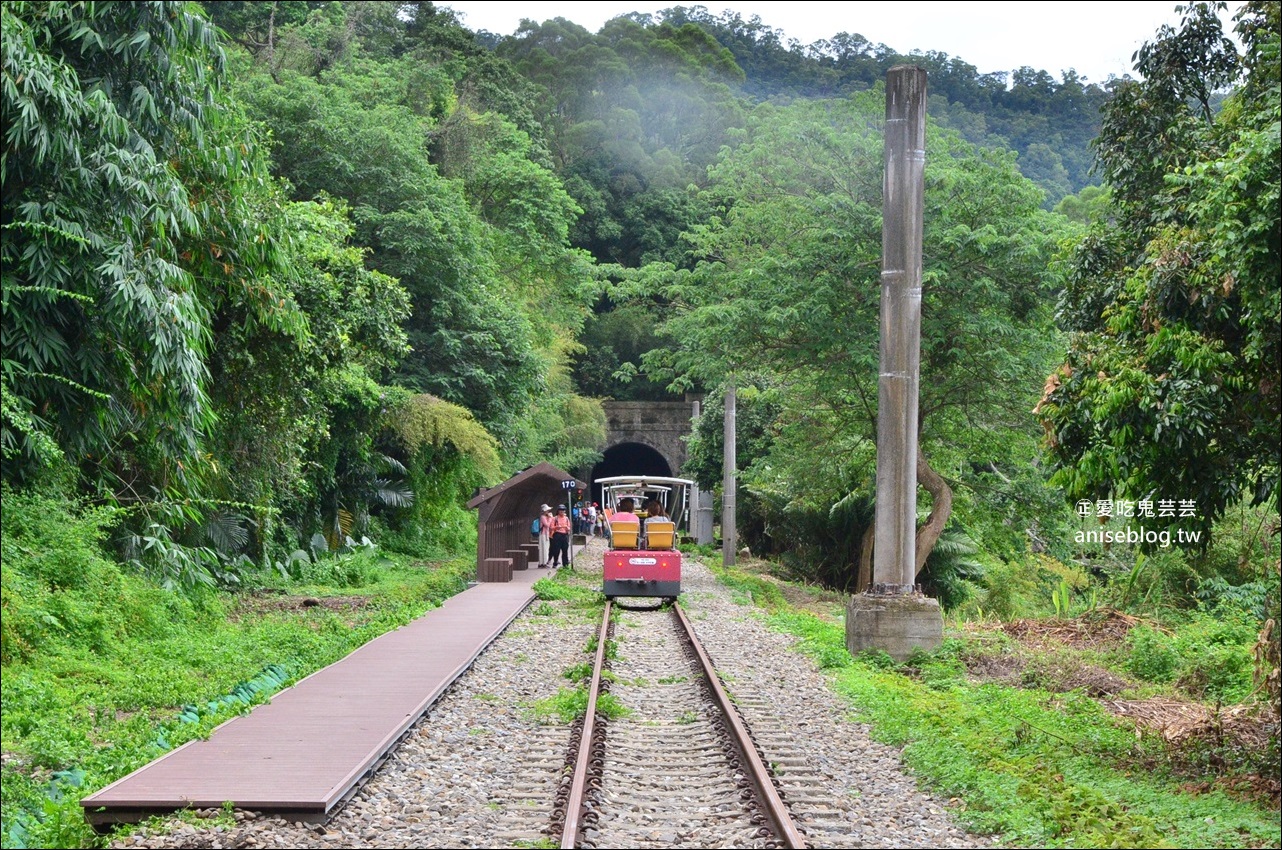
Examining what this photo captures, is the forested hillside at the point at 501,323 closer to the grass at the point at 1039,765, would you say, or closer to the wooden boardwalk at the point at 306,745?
the grass at the point at 1039,765

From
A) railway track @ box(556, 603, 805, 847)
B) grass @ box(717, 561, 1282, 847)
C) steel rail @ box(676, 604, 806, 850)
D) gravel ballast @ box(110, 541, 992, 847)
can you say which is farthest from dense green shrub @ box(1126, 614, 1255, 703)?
railway track @ box(556, 603, 805, 847)

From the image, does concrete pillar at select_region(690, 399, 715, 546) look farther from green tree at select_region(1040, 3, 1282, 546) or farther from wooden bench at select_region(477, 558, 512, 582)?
green tree at select_region(1040, 3, 1282, 546)

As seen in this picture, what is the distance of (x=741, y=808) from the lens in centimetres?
767

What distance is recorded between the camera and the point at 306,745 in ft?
28.6

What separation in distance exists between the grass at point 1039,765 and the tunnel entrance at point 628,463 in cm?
5416

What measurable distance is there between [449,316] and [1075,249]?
71.8 ft

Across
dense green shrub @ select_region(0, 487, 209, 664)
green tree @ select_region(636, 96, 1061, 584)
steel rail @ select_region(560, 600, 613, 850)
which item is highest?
green tree @ select_region(636, 96, 1061, 584)

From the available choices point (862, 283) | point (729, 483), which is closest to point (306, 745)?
point (862, 283)

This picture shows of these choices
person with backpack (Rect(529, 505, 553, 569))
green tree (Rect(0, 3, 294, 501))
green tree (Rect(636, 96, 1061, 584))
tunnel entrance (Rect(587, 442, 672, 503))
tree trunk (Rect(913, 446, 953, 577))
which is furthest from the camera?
tunnel entrance (Rect(587, 442, 672, 503))

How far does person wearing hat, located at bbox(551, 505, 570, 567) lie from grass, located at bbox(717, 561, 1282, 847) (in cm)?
1593

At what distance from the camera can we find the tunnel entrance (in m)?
68.7

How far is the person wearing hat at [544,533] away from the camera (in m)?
30.6

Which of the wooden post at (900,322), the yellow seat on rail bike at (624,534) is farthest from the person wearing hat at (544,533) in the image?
the wooden post at (900,322)

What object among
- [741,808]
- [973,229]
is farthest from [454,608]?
[741,808]
